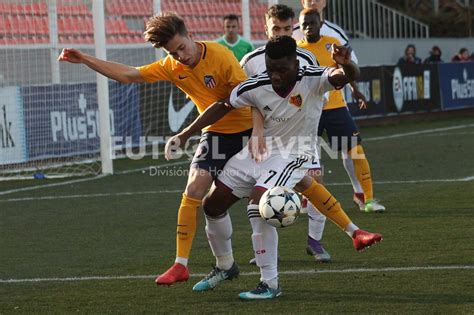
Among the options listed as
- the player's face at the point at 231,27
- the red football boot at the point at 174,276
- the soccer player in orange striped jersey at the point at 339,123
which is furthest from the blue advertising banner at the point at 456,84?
the red football boot at the point at 174,276

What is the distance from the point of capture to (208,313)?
6.54 m

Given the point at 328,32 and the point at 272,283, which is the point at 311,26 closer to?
the point at 328,32

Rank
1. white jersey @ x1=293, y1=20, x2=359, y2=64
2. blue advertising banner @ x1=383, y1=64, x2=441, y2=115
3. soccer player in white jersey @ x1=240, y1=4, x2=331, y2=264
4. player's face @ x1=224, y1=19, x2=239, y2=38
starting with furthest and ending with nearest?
blue advertising banner @ x1=383, y1=64, x2=441, y2=115 < player's face @ x1=224, y1=19, x2=239, y2=38 < white jersey @ x1=293, y1=20, x2=359, y2=64 < soccer player in white jersey @ x1=240, y1=4, x2=331, y2=264

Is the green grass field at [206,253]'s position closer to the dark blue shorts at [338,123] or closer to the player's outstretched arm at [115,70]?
the dark blue shorts at [338,123]

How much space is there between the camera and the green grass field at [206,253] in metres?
6.80

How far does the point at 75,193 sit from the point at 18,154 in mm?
2641

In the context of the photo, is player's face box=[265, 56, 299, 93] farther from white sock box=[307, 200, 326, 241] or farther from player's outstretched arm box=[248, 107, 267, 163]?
white sock box=[307, 200, 326, 241]

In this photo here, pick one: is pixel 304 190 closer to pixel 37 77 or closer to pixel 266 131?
pixel 266 131

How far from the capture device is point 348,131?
34.9 feet

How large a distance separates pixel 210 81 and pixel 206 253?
1.86m

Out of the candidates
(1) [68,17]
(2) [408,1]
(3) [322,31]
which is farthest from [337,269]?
(2) [408,1]

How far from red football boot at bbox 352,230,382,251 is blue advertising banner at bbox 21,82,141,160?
9405mm

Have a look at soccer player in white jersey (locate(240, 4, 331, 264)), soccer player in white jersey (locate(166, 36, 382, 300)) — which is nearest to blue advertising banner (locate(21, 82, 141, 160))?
soccer player in white jersey (locate(240, 4, 331, 264))

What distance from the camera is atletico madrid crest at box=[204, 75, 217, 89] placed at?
24.7 feet
